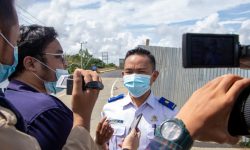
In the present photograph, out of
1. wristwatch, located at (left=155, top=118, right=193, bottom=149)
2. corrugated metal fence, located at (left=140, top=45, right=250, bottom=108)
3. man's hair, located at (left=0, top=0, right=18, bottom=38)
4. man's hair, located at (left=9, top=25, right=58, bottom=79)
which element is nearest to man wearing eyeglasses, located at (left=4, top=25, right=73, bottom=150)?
man's hair, located at (left=9, top=25, right=58, bottom=79)

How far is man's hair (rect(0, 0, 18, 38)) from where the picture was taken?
1731 mm

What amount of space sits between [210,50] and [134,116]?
249 centimetres

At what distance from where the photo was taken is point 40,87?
8.29 ft

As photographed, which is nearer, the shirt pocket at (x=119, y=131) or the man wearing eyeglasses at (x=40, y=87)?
the man wearing eyeglasses at (x=40, y=87)

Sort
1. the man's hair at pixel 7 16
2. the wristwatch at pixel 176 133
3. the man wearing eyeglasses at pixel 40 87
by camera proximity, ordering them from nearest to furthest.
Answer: the wristwatch at pixel 176 133
the man's hair at pixel 7 16
the man wearing eyeglasses at pixel 40 87

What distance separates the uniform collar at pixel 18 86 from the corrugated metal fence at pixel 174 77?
292 inches

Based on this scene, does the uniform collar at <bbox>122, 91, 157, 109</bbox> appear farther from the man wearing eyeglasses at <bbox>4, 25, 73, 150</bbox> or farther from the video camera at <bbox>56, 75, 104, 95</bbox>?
the video camera at <bbox>56, 75, 104, 95</bbox>

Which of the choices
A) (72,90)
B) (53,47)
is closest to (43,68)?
(53,47)

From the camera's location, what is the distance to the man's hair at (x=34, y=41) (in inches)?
104

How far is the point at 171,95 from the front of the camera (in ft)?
33.9

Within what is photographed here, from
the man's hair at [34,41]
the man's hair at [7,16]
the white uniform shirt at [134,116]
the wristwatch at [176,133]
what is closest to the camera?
the wristwatch at [176,133]

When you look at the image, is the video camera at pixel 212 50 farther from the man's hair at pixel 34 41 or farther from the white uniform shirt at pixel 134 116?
the white uniform shirt at pixel 134 116

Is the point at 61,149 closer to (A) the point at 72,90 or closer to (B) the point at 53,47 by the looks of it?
(A) the point at 72,90

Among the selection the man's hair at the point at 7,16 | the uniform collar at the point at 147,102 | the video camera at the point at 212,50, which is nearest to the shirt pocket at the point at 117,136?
the uniform collar at the point at 147,102
